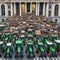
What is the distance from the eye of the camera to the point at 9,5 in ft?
375

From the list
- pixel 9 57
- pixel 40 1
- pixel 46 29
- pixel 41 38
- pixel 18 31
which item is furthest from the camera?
pixel 40 1

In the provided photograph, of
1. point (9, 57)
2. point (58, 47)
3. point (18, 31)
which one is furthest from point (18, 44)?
point (18, 31)

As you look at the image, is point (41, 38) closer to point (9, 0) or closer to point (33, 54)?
point (33, 54)

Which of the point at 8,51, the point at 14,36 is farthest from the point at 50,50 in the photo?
the point at 14,36

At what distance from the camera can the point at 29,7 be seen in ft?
377

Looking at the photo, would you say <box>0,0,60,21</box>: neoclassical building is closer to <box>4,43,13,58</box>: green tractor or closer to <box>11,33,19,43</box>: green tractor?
<box>11,33,19,43</box>: green tractor

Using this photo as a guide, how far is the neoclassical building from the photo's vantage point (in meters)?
112

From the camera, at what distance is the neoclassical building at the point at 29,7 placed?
367ft

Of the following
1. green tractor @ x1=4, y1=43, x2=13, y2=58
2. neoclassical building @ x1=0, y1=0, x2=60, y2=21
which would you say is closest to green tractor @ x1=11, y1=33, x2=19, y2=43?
green tractor @ x1=4, y1=43, x2=13, y2=58

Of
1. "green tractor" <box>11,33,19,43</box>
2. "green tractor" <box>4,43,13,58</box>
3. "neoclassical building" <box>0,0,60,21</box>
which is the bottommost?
"green tractor" <box>4,43,13,58</box>

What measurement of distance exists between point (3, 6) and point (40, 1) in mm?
24202

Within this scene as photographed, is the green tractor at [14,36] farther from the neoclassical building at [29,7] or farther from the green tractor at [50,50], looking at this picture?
the neoclassical building at [29,7]

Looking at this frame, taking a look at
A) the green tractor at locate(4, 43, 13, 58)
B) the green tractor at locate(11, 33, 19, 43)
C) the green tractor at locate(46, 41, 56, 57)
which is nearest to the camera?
the green tractor at locate(4, 43, 13, 58)

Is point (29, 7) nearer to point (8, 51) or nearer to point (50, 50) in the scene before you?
point (50, 50)
